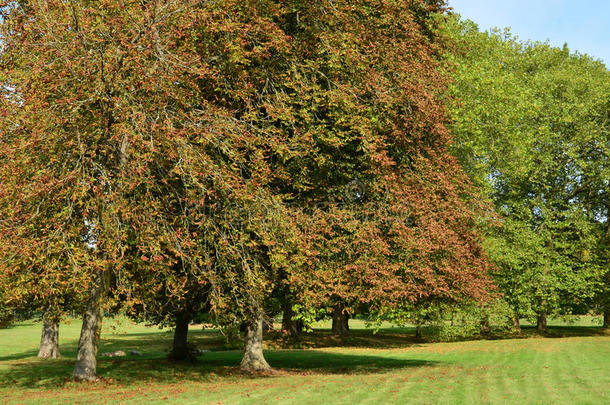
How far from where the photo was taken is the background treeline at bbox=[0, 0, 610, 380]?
14.5 m

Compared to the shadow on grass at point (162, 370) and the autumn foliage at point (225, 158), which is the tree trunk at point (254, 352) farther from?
the shadow on grass at point (162, 370)

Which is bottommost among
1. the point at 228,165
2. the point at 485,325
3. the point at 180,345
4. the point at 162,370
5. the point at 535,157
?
the point at 162,370

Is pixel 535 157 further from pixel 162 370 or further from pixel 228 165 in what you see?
pixel 162 370

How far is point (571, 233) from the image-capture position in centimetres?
3947

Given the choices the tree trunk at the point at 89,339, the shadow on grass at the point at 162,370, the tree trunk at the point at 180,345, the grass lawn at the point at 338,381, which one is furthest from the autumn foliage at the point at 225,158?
the tree trunk at the point at 180,345

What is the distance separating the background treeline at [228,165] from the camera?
14484 mm

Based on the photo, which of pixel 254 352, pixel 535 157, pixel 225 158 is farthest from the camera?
pixel 535 157

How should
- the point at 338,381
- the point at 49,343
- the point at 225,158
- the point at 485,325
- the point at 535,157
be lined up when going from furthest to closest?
the point at 535,157, the point at 485,325, the point at 49,343, the point at 225,158, the point at 338,381

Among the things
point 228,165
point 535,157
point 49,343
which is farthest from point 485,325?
point 49,343

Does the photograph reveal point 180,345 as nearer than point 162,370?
No

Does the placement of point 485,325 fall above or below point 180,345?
above

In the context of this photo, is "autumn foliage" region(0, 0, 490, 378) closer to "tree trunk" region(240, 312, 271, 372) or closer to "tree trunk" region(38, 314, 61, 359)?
"tree trunk" region(240, 312, 271, 372)

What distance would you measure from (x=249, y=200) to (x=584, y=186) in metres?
34.8

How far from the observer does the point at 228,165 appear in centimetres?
1709
